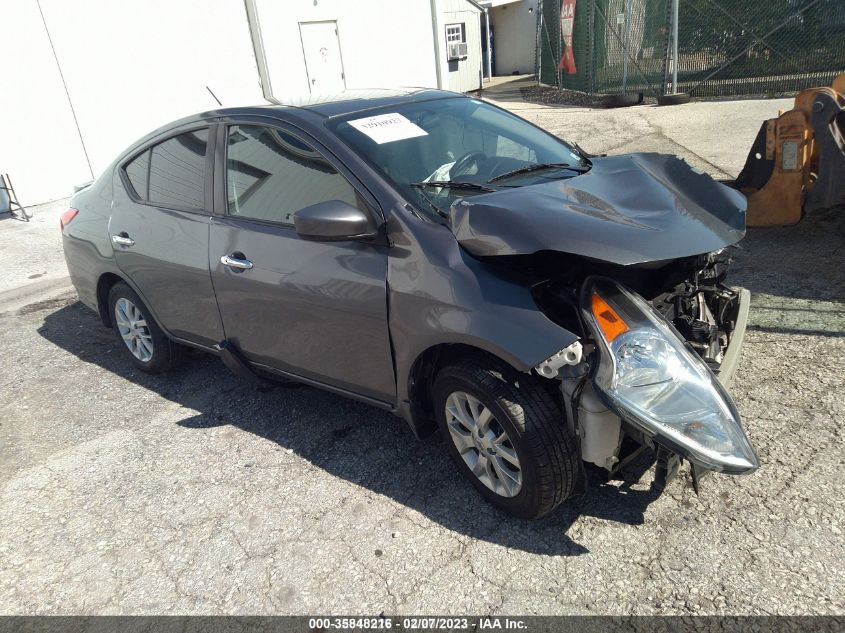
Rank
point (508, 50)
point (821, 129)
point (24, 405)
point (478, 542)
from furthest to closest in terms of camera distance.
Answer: point (508, 50) → point (821, 129) → point (24, 405) → point (478, 542)

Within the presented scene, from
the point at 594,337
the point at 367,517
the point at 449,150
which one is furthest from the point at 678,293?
the point at 367,517

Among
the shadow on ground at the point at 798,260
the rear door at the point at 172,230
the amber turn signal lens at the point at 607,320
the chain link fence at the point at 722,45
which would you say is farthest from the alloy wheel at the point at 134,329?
the chain link fence at the point at 722,45

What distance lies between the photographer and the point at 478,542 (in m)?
2.86

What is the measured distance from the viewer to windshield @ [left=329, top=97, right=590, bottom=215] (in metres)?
3.19

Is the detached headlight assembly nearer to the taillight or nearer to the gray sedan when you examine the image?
the gray sedan

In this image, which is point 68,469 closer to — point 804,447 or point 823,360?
point 804,447

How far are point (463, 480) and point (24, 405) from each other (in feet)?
10.5

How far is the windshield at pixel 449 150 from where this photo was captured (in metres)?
3.19

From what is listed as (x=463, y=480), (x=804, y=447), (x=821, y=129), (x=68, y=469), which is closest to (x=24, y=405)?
(x=68, y=469)

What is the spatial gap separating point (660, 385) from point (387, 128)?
6.18 feet

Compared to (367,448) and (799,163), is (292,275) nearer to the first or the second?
(367,448)

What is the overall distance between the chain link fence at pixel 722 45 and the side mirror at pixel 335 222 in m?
12.8

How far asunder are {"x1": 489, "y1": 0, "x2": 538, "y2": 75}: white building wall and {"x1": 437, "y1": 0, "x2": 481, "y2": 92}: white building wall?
537cm

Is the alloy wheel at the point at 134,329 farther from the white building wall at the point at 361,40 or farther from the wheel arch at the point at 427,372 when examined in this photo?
the white building wall at the point at 361,40
